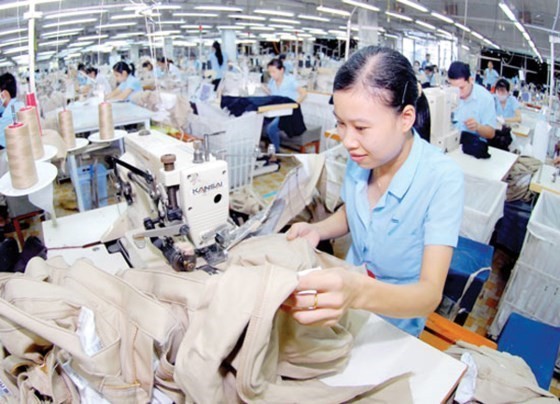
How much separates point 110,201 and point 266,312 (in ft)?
10.9

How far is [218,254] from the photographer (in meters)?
1.28

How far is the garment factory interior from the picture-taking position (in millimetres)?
687

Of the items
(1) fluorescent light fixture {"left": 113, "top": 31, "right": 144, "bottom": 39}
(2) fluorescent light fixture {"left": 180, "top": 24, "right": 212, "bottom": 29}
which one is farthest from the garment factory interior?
(2) fluorescent light fixture {"left": 180, "top": 24, "right": 212, "bottom": 29}

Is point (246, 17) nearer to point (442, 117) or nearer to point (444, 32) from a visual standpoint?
point (444, 32)

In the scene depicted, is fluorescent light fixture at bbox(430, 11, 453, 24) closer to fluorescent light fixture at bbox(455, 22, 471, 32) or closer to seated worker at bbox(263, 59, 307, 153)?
fluorescent light fixture at bbox(455, 22, 471, 32)

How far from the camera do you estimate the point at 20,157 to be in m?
1.55

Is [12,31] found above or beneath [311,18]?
beneath

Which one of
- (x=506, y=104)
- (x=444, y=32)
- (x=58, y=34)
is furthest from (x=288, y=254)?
(x=444, y=32)

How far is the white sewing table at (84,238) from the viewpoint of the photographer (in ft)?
4.65

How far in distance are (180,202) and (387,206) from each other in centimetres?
66

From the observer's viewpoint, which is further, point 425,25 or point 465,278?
point 425,25

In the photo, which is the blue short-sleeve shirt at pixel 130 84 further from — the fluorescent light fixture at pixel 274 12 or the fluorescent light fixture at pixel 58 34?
the fluorescent light fixture at pixel 274 12

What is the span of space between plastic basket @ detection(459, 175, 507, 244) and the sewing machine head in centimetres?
158

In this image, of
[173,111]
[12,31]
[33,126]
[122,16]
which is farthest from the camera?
[122,16]
